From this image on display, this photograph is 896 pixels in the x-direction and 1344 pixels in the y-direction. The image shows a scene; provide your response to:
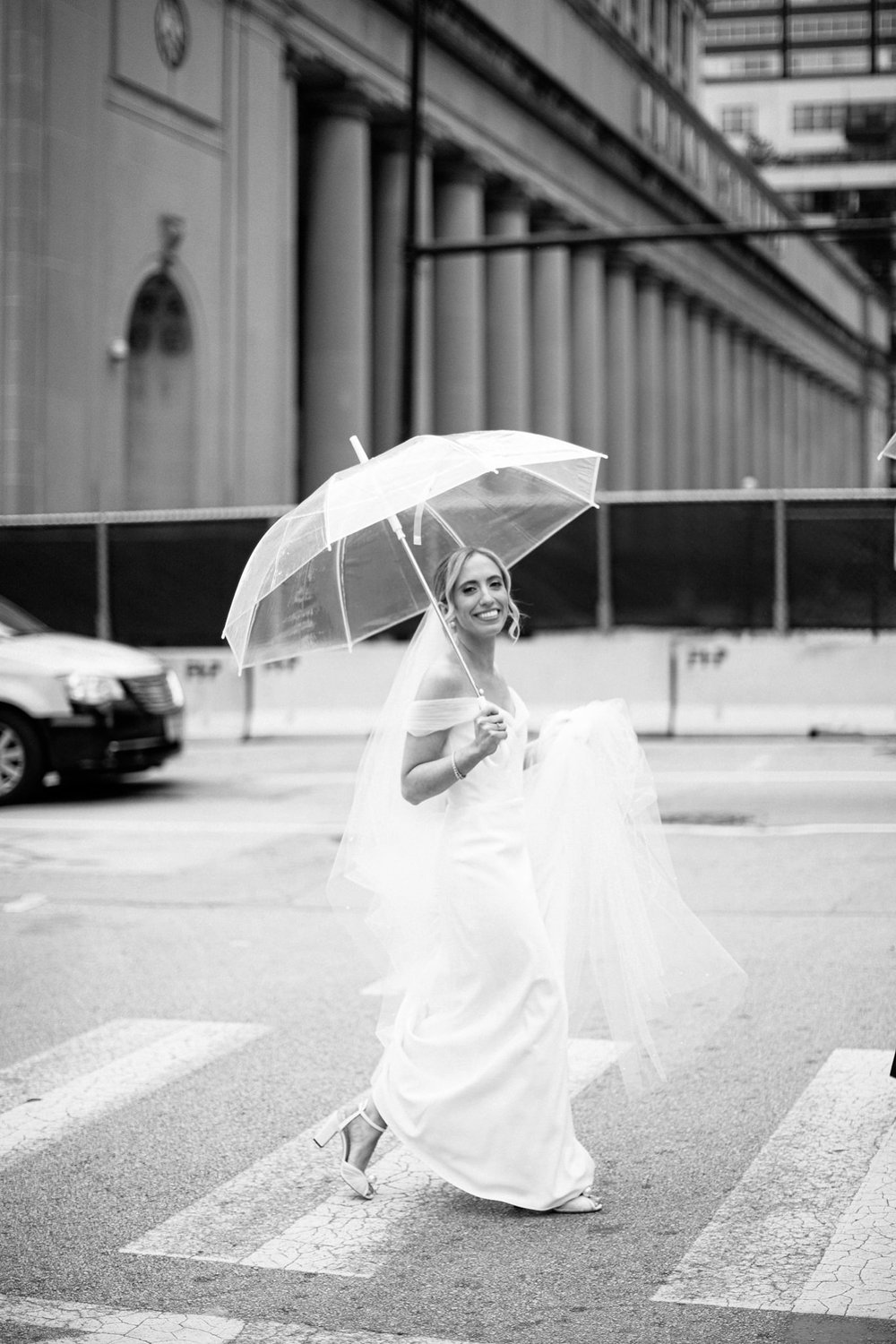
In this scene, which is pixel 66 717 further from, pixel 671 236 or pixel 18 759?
pixel 671 236

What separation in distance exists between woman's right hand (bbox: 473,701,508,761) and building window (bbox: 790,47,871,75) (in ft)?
353

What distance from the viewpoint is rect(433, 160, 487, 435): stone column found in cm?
4147

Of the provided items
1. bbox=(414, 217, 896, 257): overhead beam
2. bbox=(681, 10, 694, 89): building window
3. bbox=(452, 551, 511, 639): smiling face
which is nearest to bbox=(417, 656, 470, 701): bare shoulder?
bbox=(452, 551, 511, 639): smiling face

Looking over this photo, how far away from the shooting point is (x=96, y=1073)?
6156 mm

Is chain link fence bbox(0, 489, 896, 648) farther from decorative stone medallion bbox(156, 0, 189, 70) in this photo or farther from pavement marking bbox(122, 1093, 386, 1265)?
pavement marking bbox(122, 1093, 386, 1265)

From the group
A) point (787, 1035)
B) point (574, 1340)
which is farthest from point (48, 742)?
point (574, 1340)

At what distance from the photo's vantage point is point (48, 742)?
13484 mm

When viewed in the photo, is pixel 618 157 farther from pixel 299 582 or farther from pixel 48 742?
pixel 299 582

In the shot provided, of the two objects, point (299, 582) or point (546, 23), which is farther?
point (546, 23)

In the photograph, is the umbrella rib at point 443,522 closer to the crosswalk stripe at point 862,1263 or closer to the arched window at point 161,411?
the crosswalk stripe at point 862,1263

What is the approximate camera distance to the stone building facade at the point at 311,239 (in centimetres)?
2539

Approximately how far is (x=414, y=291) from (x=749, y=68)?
8938cm

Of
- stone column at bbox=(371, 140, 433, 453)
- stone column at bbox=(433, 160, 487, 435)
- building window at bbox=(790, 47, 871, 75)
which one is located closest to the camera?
stone column at bbox=(371, 140, 433, 453)

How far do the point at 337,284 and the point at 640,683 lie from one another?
746 inches
